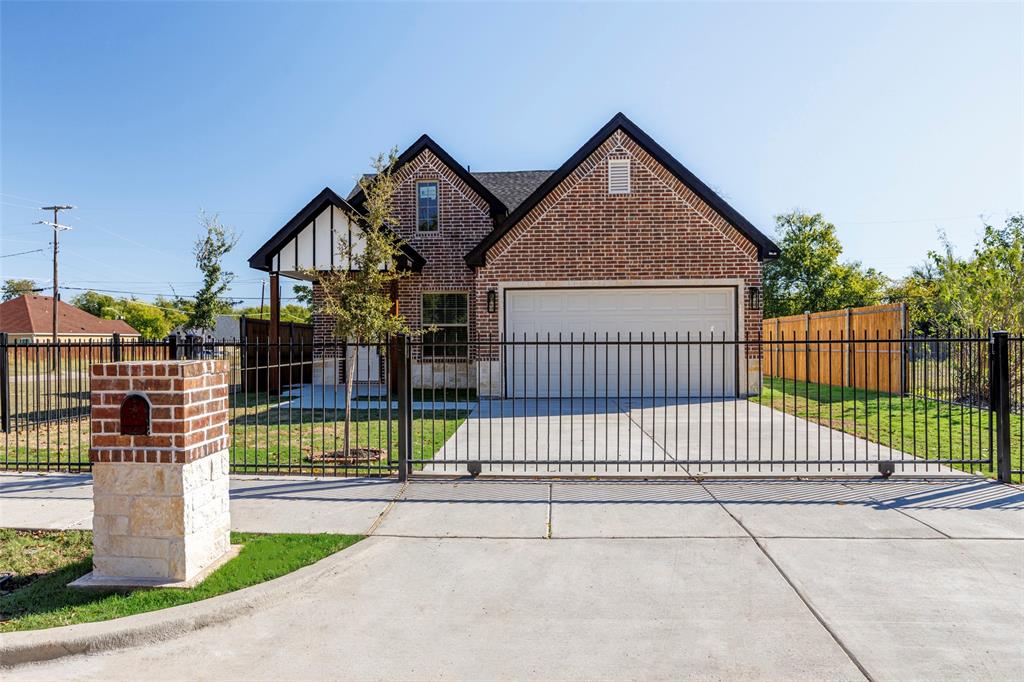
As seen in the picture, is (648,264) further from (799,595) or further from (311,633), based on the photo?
(311,633)

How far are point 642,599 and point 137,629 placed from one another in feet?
10.2

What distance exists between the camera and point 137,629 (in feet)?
11.9

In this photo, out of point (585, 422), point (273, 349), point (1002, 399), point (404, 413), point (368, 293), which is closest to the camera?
point (1002, 399)

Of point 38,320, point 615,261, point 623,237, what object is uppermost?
point 623,237

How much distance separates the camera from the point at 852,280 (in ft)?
108

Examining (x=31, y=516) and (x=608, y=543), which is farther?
(x=31, y=516)

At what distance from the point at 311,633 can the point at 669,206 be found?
42.3 ft

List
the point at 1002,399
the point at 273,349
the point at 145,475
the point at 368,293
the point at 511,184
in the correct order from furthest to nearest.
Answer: the point at 511,184 < the point at 273,349 < the point at 368,293 < the point at 1002,399 < the point at 145,475

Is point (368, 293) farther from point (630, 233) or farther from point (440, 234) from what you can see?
point (440, 234)

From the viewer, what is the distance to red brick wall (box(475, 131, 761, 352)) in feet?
47.3

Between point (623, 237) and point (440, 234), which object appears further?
point (440, 234)

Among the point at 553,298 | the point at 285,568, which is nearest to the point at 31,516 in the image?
the point at 285,568

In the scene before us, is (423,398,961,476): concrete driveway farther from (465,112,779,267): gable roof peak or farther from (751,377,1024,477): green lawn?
(465,112,779,267): gable roof peak

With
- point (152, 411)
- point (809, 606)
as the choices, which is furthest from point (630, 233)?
point (152, 411)
